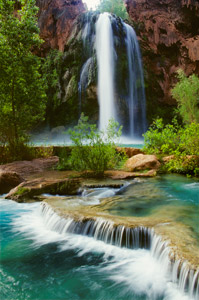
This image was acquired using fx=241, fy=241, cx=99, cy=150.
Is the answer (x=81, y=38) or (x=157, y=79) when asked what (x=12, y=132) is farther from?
(x=157, y=79)

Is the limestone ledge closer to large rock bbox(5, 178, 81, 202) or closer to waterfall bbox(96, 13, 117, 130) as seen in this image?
large rock bbox(5, 178, 81, 202)

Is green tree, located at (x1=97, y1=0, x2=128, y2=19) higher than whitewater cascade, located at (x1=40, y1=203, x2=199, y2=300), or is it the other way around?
green tree, located at (x1=97, y1=0, x2=128, y2=19)

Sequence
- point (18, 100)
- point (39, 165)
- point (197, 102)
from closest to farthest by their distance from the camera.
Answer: point (39, 165) → point (18, 100) → point (197, 102)

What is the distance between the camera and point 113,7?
39562mm

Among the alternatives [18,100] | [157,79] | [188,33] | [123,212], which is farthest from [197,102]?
[123,212]

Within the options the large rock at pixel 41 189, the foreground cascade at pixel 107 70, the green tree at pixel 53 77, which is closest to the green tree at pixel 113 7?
the foreground cascade at pixel 107 70

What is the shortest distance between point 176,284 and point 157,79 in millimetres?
26102

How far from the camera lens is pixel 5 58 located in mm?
9156

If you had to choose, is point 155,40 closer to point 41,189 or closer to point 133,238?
point 41,189

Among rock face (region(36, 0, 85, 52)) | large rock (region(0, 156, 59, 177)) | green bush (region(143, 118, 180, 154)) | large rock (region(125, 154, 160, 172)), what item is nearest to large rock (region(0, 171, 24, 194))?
large rock (region(0, 156, 59, 177))

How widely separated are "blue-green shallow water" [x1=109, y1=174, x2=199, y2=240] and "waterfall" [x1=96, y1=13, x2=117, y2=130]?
57.1 ft

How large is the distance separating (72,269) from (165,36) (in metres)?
27.6

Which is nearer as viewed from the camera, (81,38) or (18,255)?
(18,255)

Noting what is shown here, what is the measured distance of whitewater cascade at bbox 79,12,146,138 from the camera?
24.1 m
